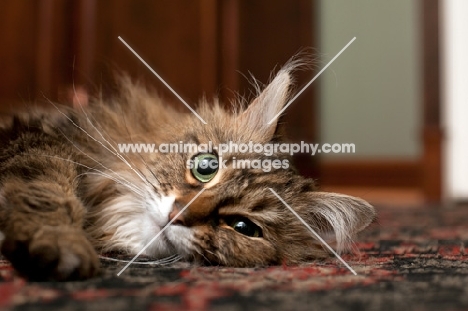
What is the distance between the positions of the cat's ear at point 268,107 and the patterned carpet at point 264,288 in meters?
0.37

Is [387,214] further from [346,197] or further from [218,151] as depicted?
[218,151]

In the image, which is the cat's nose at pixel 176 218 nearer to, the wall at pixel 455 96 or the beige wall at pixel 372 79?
the wall at pixel 455 96

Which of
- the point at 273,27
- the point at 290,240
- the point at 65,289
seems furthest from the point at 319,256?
A: the point at 273,27

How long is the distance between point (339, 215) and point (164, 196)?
428mm

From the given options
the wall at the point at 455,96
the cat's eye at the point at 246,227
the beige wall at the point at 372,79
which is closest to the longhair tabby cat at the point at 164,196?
the cat's eye at the point at 246,227

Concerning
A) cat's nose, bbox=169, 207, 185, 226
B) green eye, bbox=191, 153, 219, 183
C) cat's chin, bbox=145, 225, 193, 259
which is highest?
green eye, bbox=191, 153, 219, 183

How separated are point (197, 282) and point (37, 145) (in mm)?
575

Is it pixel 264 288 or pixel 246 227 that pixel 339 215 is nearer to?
pixel 246 227

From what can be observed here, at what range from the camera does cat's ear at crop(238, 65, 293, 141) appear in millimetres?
1303

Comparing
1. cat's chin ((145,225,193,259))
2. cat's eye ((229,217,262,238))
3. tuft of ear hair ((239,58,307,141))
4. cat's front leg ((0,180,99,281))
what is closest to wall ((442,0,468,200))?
tuft of ear hair ((239,58,307,141))

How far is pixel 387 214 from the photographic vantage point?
8.59 ft

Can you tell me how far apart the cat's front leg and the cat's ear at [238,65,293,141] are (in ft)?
1.77

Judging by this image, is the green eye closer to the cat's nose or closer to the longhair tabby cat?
the longhair tabby cat

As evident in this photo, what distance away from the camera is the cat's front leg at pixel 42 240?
0.84 metres
